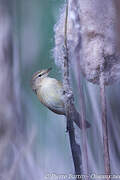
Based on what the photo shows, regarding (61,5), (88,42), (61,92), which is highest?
(61,5)

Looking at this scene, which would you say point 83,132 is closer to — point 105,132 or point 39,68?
point 105,132

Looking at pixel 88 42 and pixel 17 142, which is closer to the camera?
pixel 88 42

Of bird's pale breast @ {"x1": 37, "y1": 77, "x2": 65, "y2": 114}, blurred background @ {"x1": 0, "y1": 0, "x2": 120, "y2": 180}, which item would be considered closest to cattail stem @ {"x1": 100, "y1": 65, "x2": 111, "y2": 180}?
blurred background @ {"x1": 0, "y1": 0, "x2": 120, "y2": 180}

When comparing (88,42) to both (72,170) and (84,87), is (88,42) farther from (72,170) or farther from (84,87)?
(72,170)

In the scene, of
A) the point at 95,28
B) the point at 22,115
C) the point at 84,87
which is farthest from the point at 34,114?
the point at 95,28

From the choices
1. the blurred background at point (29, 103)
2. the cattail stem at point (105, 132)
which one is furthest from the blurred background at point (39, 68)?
the cattail stem at point (105, 132)

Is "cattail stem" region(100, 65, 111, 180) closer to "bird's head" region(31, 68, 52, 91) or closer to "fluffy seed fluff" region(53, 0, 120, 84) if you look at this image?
"fluffy seed fluff" region(53, 0, 120, 84)
